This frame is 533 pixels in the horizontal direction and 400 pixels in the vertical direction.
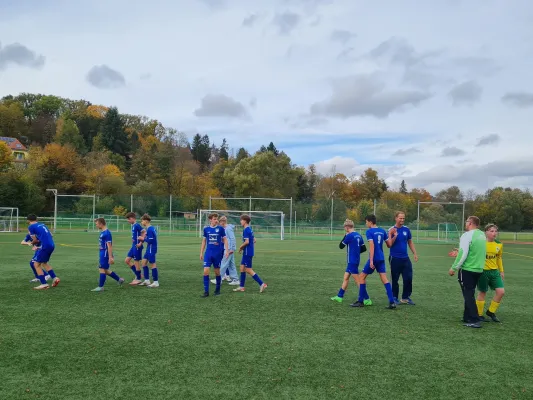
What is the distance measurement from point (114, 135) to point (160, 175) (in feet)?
74.4

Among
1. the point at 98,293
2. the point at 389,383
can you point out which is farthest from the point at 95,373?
the point at 98,293

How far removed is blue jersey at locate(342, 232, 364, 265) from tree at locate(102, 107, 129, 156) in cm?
8038

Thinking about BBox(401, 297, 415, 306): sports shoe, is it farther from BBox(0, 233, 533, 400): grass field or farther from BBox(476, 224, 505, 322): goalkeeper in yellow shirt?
BBox(476, 224, 505, 322): goalkeeper in yellow shirt

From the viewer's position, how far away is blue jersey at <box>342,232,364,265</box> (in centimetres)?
938

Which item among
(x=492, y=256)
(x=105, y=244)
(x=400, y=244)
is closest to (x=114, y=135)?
(x=105, y=244)

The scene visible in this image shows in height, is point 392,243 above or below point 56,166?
below

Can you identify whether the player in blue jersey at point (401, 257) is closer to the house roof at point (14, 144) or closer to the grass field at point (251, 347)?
the grass field at point (251, 347)

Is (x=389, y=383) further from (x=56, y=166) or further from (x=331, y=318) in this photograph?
(x=56, y=166)

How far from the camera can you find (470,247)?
782 cm

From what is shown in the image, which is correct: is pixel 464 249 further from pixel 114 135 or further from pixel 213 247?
pixel 114 135

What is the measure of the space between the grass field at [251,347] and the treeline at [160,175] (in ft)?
109

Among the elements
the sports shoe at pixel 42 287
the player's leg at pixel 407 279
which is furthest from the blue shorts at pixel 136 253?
the player's leg at pixel 407 279

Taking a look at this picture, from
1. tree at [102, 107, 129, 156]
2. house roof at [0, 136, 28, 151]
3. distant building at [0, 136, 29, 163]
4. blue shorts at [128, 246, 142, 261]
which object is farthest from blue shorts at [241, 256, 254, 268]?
house roof at [0, 136, 28, 151]

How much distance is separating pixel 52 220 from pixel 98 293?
35031mm
